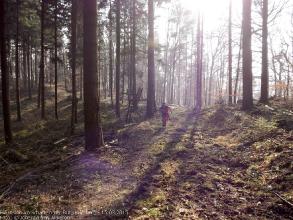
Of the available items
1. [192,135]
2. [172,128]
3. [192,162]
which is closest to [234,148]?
[192,162]

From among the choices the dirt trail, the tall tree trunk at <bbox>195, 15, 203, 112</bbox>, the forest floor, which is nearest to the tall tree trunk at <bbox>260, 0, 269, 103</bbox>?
the forest floor

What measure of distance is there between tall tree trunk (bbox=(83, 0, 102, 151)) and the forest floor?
663 mm

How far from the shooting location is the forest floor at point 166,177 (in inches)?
238

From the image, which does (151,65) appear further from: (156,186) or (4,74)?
(156,186)

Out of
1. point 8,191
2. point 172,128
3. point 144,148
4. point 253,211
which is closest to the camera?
point 253,211

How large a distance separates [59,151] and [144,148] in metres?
3.69

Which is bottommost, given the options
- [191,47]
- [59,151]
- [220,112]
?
[59,151]

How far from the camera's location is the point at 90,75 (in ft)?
34.2

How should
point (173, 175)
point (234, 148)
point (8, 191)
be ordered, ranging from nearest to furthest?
point (8, 191) → point (173, 175) → point (234, 148)

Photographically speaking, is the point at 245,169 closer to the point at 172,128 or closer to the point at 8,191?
the point at 8,191

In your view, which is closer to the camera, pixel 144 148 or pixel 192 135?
pixel 144 148

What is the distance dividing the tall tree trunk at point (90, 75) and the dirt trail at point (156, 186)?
67 cm

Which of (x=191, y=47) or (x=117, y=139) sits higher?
(x=191, y=47)

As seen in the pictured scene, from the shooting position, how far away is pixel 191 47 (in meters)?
48.9
